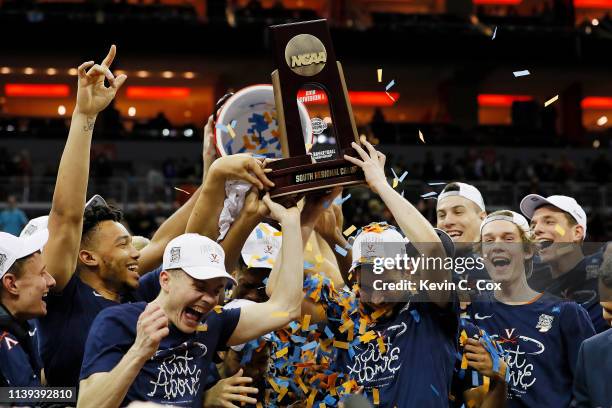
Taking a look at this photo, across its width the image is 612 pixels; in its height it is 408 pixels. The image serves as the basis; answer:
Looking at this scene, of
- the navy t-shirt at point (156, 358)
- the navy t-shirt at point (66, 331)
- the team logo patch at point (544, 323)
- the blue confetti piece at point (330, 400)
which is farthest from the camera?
the team logo patch at point (544, 323)

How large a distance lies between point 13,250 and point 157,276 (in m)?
0.80

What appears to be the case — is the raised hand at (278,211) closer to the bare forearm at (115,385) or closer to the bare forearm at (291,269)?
the bare forearm at (291,269)

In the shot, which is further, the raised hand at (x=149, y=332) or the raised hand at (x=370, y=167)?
the raised hand at (x=370, y=167)

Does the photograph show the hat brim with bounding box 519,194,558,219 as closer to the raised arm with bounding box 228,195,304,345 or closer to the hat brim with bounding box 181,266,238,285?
the raised arm with bounding box 228,195,304,345

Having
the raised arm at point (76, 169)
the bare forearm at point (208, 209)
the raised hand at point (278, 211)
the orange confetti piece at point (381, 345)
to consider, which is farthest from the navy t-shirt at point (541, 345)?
the raised arm at point (76, 169)

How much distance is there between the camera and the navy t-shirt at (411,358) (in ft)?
13.5

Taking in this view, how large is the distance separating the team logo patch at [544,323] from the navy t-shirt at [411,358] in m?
0.64

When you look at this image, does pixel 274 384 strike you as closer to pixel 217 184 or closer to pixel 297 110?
pixel 217 184

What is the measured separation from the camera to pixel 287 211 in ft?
13.3

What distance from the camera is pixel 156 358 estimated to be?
385 centimetres

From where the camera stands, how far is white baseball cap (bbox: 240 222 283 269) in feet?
15.9

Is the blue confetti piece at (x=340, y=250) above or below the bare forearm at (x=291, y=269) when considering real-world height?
above

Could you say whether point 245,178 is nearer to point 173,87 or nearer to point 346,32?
point 346,32

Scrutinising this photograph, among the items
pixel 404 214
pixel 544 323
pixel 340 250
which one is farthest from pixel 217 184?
pixel 544 323
